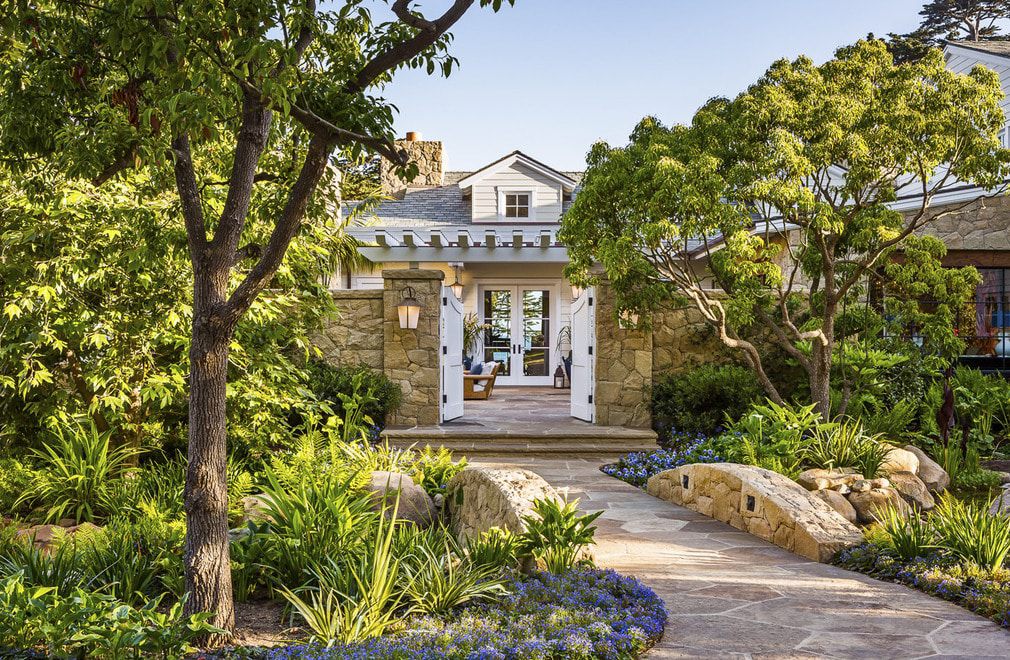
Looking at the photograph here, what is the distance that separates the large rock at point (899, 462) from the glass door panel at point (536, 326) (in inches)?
383

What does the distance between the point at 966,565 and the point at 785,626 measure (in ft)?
4.76

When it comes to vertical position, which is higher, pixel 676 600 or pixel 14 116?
pixel 14 116

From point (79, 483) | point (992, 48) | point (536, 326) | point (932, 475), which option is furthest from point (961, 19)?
point (79, 483)

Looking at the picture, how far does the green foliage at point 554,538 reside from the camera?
433 cm

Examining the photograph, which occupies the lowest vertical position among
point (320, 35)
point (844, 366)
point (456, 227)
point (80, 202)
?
point (844, 366)

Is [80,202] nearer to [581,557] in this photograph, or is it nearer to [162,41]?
[162,41]

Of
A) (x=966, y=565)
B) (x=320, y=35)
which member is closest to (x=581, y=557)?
(x=966, y=565)

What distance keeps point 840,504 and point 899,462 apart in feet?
4.12

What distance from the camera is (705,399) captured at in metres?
10.1

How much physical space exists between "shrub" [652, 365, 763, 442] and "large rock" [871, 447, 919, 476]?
2.40 meters

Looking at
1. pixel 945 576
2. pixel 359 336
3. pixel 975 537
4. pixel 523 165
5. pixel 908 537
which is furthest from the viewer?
pixel 523 165

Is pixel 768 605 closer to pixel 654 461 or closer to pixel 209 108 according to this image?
pixel 209 108

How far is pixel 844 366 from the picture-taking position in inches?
367

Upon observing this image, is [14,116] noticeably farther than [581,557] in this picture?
No
